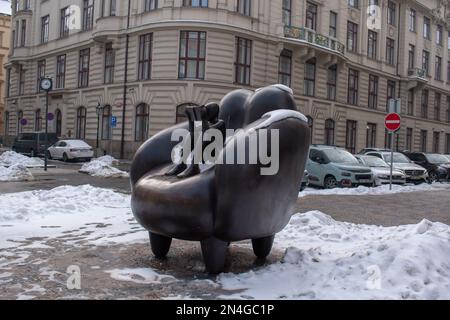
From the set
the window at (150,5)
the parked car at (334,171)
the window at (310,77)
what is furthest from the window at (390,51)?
the parked car at (334,171)

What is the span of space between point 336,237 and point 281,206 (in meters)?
2.20

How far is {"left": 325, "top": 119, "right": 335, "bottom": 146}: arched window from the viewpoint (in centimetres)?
3613

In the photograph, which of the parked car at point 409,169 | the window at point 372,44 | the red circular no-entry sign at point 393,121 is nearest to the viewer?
the red circular no-entry sign at point 393,121

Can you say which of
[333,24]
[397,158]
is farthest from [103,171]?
[333,24]

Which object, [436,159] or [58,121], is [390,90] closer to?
[436,159]

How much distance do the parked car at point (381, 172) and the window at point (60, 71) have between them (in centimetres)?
2604

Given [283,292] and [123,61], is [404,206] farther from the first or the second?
[123,61]

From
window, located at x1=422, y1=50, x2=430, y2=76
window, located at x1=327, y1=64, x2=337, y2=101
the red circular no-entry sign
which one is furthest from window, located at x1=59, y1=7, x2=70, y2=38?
window, located at x1=422, y1=50, x2=430, y2=76

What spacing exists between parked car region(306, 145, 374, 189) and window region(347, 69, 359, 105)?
74.4 ft

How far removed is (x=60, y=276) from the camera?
4.98 metres

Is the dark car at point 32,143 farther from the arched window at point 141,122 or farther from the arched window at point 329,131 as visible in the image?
the arched window at point 329,131

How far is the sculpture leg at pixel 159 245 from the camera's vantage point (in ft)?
18.9

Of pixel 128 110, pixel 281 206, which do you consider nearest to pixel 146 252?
pixel 281 206
